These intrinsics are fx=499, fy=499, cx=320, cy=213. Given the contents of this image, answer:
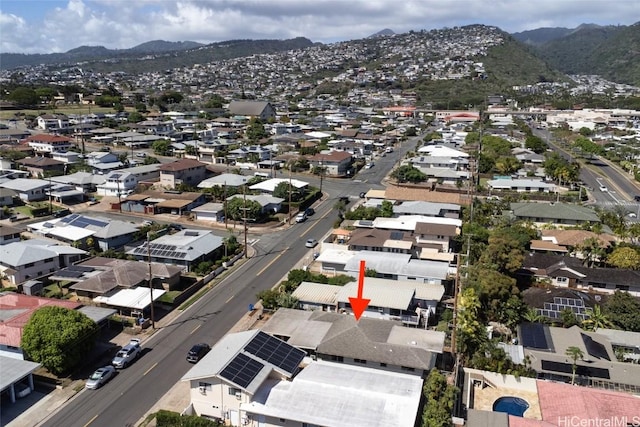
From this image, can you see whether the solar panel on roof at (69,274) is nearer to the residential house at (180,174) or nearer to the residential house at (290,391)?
the residential house at (290,391)

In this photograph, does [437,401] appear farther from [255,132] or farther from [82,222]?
[255,132]

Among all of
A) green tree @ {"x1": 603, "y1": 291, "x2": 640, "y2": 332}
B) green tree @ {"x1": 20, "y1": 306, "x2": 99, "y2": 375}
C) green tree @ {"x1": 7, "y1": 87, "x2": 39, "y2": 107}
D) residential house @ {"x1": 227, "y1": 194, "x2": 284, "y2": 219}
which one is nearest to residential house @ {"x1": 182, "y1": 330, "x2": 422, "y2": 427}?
green tree @ {"x1": 20, "y1": 306, "x2": 99, "y2": 375}

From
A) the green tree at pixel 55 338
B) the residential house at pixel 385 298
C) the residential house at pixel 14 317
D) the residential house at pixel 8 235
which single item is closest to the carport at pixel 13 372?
the residential house at pixel 14 317

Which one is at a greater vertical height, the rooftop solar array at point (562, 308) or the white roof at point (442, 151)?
the white roof at point (442, 151)

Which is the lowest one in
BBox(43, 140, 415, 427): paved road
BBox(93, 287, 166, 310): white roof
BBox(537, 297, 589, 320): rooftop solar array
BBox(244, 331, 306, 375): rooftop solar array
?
BBox(43, 140, 415, 427): paved road

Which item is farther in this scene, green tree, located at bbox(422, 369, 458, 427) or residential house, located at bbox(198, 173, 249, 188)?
residential house, located at bbox(198, 173, 249, 188)

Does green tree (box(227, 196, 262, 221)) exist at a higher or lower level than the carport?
higher

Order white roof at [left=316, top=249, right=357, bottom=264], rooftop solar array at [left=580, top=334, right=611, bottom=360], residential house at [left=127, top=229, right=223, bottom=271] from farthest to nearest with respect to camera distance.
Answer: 1. residential house at [left=127, top=229, right=223, bottom=271]
2. white roof at [left=316, top=249, right=357, bottom=264]
3. rooftop solar array at [left=580, top=334, right=611, bottom=360]

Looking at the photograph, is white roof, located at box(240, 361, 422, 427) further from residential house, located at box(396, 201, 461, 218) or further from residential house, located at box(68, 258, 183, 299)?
residential house, located at box(396, 201, 461, 218)
